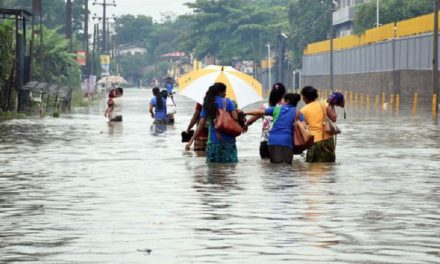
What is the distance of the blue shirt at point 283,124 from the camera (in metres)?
21.6

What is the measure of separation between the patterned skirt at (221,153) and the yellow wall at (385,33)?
54.3 metres

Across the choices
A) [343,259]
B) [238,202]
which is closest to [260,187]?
[238,202]

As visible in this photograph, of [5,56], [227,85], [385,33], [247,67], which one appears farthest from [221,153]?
[247,67]

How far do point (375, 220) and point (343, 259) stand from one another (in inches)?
124

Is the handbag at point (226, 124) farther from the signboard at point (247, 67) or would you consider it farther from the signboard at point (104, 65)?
the signboard at point (247, 67)

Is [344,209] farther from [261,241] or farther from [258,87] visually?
[258,87]

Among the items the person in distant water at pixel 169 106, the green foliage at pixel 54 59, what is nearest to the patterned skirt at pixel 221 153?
the person in distant water at pixel 169 106

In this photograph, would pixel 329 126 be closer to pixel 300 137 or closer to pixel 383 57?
pixel 300 137

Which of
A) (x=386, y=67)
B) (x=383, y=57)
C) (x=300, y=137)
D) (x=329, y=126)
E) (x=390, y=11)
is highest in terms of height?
(x=390, y=11)

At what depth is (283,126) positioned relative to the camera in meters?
21.7

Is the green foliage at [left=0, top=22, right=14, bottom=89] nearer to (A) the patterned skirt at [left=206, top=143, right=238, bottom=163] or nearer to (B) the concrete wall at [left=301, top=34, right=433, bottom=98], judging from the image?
(A) the patterned skirt at [left=206, top=143, right=238, bottom=163]

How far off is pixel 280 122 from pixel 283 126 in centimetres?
8

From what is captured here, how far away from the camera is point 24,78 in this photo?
54719mm

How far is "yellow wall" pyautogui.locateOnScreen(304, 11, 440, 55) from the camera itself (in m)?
79.2
